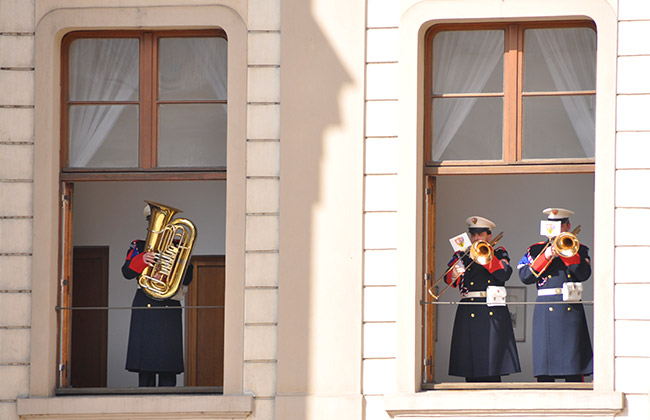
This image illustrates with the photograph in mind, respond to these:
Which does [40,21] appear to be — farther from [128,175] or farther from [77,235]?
[77,235]

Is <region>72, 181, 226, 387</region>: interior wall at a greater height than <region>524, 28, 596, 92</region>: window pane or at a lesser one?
lesser

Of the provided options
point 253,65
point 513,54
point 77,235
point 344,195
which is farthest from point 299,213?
point 77,235

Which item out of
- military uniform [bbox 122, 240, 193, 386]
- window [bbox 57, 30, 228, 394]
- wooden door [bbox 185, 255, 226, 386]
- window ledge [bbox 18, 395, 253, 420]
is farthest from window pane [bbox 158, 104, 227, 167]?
wooden door [bbox 185, 255, 226, 386]

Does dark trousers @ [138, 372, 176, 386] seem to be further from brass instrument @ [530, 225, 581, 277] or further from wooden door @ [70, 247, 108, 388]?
brass instrument @ [530, 225, 581, 277]

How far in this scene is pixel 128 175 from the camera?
37.7 feet

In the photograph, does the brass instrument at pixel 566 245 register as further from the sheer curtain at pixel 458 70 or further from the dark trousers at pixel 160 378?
the dark trousers at pixel 160 378

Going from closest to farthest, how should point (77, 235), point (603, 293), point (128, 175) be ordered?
1. point (603, 293)
2. point (128, 175)
3. point (77, 235)

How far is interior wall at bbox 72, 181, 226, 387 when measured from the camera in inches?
580

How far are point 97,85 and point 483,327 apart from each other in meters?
3.85

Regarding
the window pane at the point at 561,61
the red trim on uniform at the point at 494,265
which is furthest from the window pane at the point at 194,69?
the red trim on uniform at the point at 494,265

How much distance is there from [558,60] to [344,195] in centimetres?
207

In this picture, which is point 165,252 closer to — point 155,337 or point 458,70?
point 155,337

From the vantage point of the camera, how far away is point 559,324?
460 inches

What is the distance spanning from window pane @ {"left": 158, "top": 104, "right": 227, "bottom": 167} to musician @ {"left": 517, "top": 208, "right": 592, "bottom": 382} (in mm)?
2778
